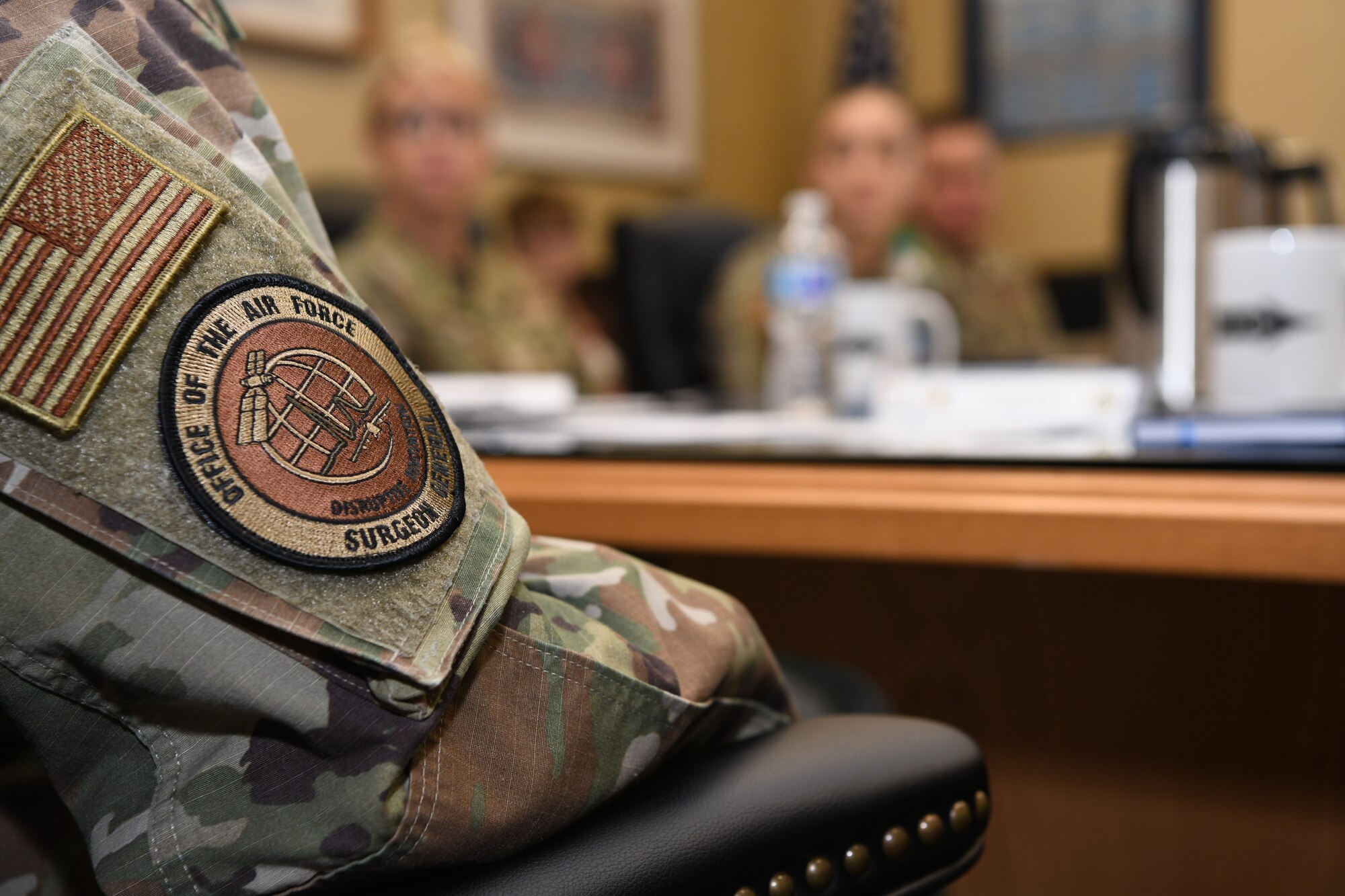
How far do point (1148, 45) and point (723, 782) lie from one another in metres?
3.67

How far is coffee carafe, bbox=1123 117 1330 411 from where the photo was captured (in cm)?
112

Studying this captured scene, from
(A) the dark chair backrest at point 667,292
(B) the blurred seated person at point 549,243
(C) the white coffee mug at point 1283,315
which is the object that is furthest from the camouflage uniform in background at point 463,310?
(C) the white coffee mug at point 1283,315

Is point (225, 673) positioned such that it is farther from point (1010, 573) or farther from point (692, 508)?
point (1010, 573)

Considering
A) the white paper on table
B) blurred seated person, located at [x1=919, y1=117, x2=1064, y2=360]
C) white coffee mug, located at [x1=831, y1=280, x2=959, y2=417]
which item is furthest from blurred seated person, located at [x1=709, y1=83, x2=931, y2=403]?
the white paper on table

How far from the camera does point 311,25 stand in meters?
2.44

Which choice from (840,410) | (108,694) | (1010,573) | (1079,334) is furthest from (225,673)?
(1079,334)

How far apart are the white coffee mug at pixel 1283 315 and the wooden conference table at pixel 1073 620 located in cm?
13

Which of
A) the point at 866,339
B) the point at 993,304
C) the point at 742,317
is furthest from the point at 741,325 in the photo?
the point at 993,304

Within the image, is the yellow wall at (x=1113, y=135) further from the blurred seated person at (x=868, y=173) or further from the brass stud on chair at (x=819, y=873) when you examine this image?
the brass stud on chair at (x=819, y=873)

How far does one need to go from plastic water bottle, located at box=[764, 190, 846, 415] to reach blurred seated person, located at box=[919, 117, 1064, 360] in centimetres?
153

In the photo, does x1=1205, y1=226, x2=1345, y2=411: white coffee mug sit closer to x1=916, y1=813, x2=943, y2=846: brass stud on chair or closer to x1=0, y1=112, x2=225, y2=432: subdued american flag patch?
x1=916, y1=813, x2=943, y2=846: brass stud on chair

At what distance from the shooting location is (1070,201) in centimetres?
366

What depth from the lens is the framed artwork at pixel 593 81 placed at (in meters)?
2.96

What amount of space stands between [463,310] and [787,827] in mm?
1807
